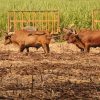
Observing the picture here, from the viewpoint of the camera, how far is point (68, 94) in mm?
9672

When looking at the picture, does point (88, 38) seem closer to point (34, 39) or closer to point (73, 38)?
point (73, 38)

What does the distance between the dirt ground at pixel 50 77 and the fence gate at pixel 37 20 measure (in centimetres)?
784

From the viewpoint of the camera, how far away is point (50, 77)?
1195cm

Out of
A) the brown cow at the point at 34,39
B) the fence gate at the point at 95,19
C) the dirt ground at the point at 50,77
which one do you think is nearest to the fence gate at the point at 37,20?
the fence gate at the point at 95,19

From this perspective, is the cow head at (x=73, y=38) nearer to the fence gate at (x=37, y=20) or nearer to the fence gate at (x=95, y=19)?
the fence gate at (x=37, y=20)

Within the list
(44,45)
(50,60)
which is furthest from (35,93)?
(44,45)

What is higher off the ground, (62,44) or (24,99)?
(24,99)

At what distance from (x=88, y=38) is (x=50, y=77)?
761cm

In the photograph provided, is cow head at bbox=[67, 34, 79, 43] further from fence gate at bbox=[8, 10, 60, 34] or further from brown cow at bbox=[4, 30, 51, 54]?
fence gate at bbox=[8, 10, 60, 34]

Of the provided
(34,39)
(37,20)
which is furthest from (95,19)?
(34,39)

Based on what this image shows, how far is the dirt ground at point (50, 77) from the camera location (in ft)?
31.6

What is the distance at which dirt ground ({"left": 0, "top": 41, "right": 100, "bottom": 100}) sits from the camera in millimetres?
9633

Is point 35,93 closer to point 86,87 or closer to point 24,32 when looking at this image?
point 86,87

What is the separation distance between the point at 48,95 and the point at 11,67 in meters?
4.58
